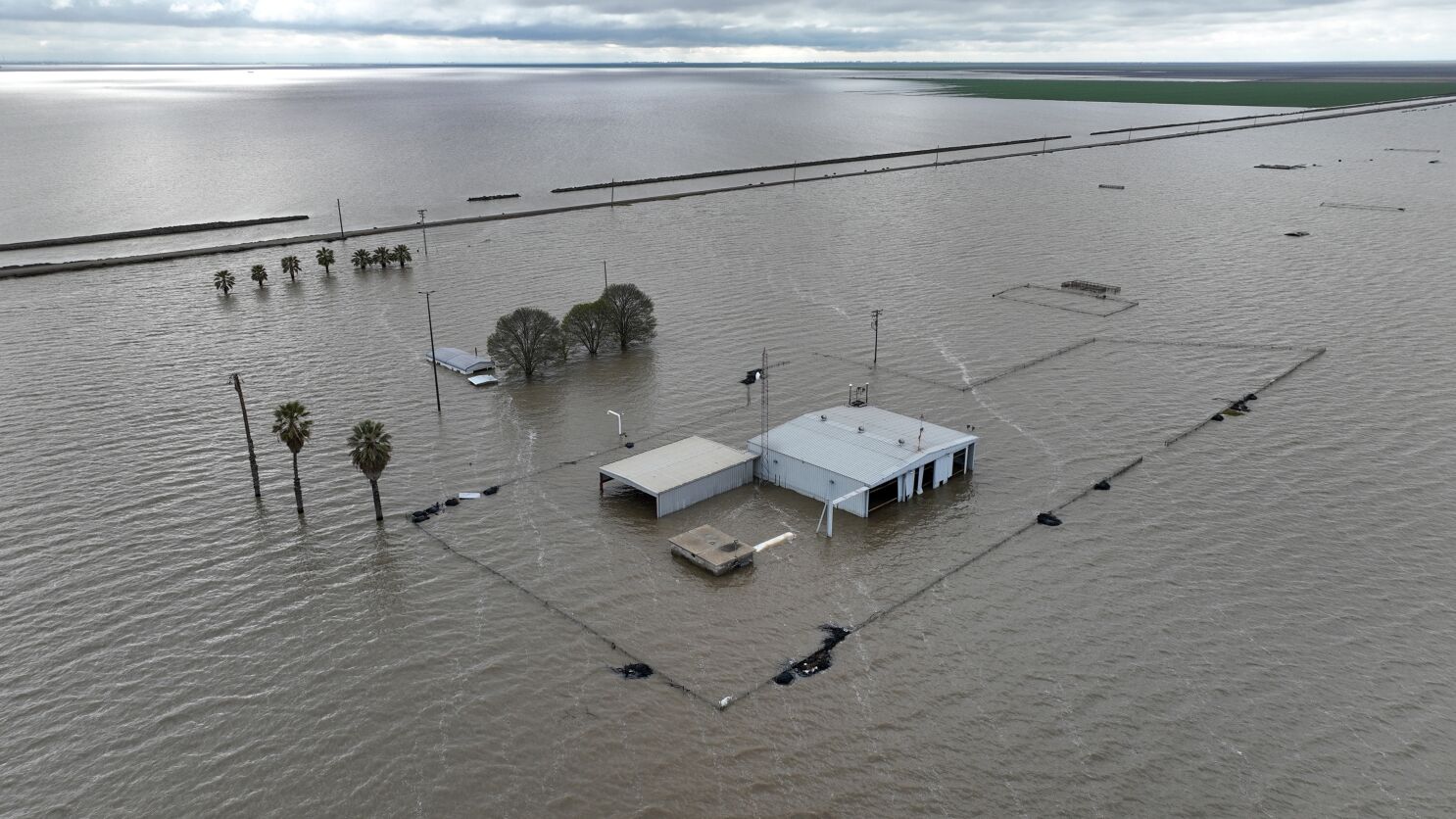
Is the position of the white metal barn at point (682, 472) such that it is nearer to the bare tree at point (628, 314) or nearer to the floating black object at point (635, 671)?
the floating black object at point (635, 671)

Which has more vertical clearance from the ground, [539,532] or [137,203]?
[137,203]

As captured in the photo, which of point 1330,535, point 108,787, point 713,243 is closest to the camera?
point 108,787

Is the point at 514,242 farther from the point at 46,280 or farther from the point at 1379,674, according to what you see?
the point at 1379,674

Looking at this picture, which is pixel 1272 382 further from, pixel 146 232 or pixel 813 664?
pixel 146 232

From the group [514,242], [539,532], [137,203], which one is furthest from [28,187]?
[539,532]

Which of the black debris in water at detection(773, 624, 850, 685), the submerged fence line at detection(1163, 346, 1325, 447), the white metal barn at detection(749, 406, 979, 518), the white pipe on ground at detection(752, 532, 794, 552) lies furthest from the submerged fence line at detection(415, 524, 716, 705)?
the submerged fence line at detection(1163, 346, 1325, 447)

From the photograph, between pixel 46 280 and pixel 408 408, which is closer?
pixel 408 408

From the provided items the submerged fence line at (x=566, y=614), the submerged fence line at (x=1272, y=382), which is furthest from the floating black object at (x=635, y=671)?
the submerged fence line at (x=1272, y=382)
